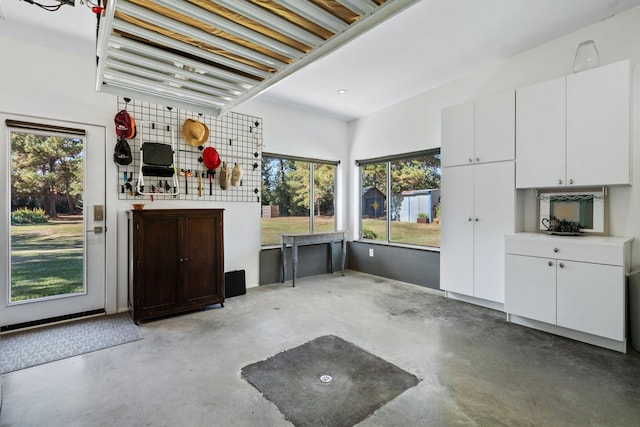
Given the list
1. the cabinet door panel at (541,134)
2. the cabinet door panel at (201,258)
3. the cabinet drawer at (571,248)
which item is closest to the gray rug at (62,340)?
the cabinet door panel at (201,258)

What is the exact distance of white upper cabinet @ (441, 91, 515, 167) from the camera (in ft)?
10.9

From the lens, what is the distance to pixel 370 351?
8.38 ft

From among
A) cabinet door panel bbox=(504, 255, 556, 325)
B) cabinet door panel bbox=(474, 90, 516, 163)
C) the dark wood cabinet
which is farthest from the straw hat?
cabinet door panel bbox=(504, 255, 556, 325)

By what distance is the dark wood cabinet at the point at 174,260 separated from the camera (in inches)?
123

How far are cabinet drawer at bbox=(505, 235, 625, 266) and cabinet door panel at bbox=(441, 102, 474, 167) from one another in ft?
3.69

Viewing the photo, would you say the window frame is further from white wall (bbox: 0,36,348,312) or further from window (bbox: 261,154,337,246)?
white wall (bbox: 0,36,348,312)

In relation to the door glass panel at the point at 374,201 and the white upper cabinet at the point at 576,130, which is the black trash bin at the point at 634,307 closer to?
the white upper cabinet at the point at 576,130

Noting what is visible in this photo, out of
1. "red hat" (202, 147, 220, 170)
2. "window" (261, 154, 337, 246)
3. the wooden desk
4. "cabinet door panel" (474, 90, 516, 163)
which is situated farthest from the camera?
"window" (261, 154, 337, 246)

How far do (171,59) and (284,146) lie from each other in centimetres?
295

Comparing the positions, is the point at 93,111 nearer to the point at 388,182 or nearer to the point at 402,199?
the point at 388,182

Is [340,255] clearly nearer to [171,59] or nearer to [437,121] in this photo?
[437,121]

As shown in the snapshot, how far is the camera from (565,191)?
10.5 ft

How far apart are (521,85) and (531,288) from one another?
2238 mm

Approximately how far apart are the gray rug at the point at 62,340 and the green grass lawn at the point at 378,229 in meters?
2.23
